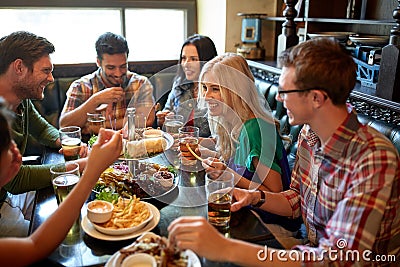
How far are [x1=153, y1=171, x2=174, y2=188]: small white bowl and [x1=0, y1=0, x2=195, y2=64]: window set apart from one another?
2.49 meters

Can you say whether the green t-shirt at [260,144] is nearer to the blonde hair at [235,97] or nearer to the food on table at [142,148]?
the blonde hair at [235,97]

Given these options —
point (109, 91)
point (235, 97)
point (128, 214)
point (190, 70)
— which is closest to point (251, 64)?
point (190, 70)

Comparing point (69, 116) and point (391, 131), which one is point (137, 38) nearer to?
point (69, 116)

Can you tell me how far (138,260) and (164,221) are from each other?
295 millimetres

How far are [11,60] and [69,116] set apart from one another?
1.86 feet

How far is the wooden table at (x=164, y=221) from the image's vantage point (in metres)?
1.13

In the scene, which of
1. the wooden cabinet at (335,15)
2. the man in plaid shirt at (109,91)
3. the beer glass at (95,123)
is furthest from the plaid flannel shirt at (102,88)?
the wooden cabinet at (335,15)

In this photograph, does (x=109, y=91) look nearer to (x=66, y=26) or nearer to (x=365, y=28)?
(x=66, y=26)

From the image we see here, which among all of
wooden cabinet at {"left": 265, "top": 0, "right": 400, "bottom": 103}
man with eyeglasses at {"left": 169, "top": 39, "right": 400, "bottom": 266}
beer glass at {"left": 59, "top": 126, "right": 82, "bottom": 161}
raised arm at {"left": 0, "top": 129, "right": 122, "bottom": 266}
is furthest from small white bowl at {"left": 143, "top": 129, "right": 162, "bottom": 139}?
wooden cabinet at {"left": 265, "top": 0, "right": 400, "bottom": 103}

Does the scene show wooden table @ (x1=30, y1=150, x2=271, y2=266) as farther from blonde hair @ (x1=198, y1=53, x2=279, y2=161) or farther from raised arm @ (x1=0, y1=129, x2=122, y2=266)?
blonde hair @ (x1=198, y1=53, x2=279, y2=161)

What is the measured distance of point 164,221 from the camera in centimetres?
133

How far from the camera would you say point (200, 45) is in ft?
9.44

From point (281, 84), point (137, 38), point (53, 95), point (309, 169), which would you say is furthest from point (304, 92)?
point (137, 38)

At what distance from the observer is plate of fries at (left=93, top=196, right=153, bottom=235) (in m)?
1.21
